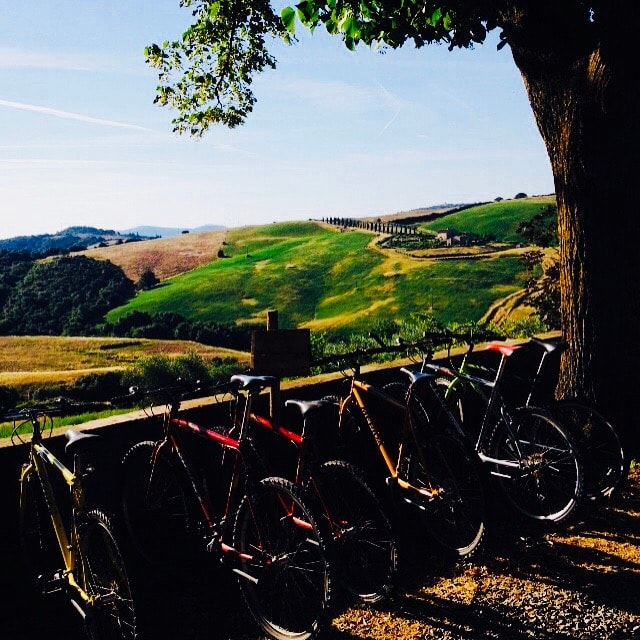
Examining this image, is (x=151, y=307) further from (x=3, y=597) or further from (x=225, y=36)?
(x=3, y=597)

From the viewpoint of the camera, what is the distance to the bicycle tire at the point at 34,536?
16.0 feet

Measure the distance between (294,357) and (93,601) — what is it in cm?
245

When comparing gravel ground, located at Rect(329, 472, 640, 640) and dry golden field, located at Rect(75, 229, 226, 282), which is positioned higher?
dry golden field, located at Rect(75, 229, 226, 282)

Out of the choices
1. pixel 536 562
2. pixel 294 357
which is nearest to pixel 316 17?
pixel 294 357

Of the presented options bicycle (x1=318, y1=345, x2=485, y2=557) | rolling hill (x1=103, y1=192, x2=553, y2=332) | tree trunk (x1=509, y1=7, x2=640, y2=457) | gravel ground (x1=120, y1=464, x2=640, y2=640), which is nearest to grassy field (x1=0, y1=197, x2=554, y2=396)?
rolling hill (x1=103, y1=192, x2=553, y2=332)

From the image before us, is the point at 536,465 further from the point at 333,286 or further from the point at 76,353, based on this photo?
the point at 333,286

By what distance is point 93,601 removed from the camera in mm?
4160

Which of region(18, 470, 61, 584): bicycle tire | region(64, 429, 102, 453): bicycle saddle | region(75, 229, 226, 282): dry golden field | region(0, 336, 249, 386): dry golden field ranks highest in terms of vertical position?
region(75, 229, 226, 282): dry golden field

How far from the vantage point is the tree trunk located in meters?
6.23

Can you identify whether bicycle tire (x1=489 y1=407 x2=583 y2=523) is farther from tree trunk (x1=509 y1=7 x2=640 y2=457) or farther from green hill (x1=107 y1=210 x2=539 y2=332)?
green hill (x1=107 y1=210 x2=539 y2=332)

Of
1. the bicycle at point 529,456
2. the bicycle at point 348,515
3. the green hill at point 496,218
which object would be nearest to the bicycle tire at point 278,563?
the bicycle at point 348,515

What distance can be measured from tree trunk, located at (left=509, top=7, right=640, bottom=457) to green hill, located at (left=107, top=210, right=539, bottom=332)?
61876 mm

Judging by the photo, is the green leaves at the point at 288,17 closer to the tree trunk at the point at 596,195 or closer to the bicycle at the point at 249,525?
the tree trunk at the point at 596,195

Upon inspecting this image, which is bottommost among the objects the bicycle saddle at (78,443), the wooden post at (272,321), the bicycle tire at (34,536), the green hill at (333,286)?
the green hill at (333,286)
